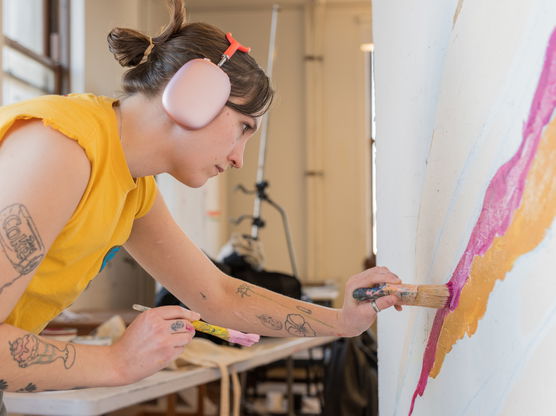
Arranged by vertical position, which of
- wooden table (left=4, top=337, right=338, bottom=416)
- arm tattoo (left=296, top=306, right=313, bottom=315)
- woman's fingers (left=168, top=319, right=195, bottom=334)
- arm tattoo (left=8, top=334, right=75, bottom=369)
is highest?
woman's fingers (left=168, top=319, right=195, bottom=334)

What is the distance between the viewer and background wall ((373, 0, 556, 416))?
2.21 ft

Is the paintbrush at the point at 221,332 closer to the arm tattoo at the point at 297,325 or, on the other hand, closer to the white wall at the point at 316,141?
the arm tattoo at the point at 297,325

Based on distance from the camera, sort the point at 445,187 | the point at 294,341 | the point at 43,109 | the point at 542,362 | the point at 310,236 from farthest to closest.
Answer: the point at 310,236 < the point at 294,341 < the point at 445,187 < the point at 43,109 < the point at 542,362

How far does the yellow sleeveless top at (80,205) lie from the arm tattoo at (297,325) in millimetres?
341

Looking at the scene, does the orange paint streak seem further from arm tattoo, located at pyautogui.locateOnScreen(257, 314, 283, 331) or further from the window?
the window

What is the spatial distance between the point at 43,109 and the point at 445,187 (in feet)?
1.72

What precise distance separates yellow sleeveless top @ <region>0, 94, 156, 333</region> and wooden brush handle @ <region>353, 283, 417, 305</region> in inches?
14.6

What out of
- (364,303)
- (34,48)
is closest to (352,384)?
(364,303)

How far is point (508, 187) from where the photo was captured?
0.75 meters

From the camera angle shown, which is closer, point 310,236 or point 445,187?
point 445,187

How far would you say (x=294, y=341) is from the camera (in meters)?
2.58

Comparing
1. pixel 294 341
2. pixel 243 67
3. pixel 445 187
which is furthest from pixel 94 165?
pixel 294 341

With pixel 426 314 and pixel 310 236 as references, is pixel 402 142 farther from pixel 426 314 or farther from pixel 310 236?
pixel 310 236

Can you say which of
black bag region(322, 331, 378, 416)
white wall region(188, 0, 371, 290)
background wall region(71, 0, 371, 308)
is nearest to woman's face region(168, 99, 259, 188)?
black bag region(322, 331, 378, 416)
